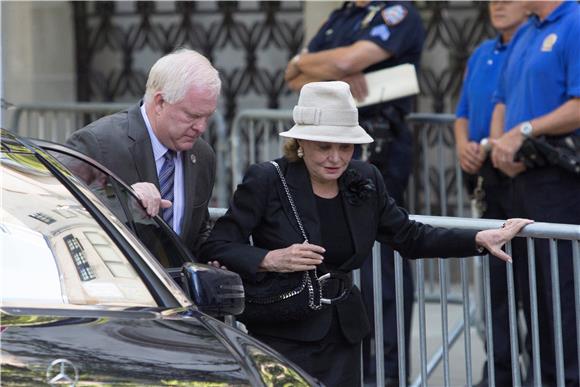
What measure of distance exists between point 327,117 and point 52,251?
1.26 m

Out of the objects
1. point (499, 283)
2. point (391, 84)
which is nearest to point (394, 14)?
point (391, 84)

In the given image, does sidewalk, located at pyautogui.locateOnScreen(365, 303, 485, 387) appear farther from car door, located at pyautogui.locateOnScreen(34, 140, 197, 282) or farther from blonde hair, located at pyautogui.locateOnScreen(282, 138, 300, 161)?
car door, located at pyautogui.locateOnScreen(34, 140, 197, 282)

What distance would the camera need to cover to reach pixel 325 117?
5.01m

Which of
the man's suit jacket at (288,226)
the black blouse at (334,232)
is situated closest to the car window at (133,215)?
the man's suit jacket at (288,226)

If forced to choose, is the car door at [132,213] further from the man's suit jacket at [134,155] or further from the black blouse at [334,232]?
the black blouse at [334,232]

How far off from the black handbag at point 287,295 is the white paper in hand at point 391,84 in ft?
7.57

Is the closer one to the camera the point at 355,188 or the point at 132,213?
the point at 132,213

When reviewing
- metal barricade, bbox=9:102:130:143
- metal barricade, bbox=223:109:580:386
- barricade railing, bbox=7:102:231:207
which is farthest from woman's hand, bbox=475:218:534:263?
metal barricade, bbox=9:102:130:143

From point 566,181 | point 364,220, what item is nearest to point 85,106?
point 566,181

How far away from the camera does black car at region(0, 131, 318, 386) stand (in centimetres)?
370

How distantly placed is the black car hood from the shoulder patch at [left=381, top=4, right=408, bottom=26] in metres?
3.45

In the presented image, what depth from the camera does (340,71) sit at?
24.1ft

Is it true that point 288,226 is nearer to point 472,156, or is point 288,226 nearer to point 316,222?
point 316,222

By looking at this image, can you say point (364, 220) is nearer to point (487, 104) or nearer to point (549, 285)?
point (549, 285)
